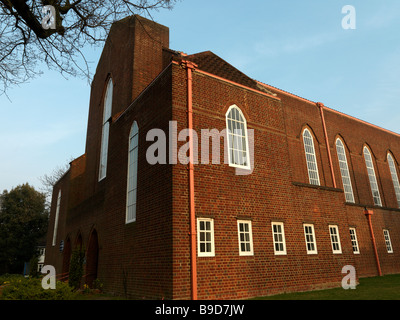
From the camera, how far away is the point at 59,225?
23062mm

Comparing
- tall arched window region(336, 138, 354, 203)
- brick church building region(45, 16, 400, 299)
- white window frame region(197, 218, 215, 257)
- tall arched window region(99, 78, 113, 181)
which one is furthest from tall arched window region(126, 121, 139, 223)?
tall arched window region(336, 138, 354, 203)

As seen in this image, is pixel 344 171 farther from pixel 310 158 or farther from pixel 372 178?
pixel 310 158

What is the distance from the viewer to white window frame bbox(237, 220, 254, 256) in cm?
970

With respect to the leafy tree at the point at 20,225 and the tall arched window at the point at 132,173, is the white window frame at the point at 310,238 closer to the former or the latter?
the tall arched window at the point at 132,173

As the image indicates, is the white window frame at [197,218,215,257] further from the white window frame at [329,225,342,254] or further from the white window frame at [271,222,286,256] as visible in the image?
the white window frame at [329,225,342,254]

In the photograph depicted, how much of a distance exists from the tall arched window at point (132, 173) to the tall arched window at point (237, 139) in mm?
3861

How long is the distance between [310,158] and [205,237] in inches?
415

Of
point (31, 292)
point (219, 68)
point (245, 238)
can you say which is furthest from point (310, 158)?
point (31, 292)

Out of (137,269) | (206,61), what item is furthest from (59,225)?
(206,61)

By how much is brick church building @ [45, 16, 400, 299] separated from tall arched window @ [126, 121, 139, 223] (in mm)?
68

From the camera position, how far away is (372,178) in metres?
21.1
